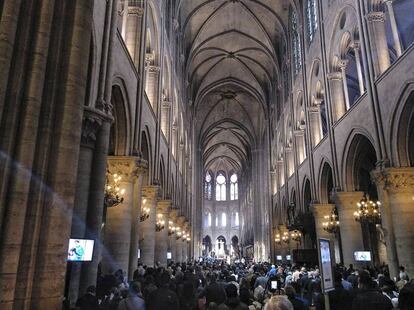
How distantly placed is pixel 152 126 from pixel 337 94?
962cm

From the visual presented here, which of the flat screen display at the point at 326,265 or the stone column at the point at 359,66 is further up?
the stone column at the point at 359,66

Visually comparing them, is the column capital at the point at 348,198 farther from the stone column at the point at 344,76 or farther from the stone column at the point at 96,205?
the stone column at the point at 96,205

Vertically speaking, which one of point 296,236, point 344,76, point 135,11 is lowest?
point 296,236

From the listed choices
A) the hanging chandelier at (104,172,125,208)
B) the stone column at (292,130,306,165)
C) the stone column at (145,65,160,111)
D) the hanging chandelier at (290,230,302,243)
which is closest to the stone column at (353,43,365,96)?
the stone column at (145,65,160,111)

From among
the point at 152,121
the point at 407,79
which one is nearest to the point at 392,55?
the point at 407,79

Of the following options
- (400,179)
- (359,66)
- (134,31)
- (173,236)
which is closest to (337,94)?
(359,66)

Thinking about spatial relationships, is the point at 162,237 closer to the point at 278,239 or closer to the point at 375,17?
the point at 375,17

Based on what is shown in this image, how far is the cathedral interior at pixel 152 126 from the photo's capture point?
220 inches

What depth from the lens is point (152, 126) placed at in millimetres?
17266

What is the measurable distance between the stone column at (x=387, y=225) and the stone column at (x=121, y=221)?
28.3ft

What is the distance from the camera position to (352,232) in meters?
17.3

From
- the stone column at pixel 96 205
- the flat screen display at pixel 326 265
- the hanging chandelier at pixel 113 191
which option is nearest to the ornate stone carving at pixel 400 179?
the flat screen display at pixel 326 265

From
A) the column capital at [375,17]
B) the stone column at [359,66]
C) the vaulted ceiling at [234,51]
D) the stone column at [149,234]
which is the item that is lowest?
the stone column at [149,234]

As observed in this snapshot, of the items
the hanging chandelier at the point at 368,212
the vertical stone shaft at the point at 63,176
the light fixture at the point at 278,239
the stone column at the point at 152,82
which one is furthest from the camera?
the light fixture at the point at 278,239
